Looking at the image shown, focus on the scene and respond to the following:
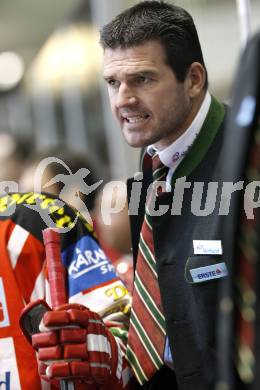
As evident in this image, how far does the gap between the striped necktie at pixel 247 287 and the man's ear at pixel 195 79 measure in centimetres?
90

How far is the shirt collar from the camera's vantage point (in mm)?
1912

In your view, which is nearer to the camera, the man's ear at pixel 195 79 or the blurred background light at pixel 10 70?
the man's ear at pixel 195 79


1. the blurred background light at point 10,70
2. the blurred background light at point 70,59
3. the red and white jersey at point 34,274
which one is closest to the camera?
the red and white jersey at point 34,274

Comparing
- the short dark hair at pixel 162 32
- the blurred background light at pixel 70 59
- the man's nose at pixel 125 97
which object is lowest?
the blurred background light at pixel 70 59

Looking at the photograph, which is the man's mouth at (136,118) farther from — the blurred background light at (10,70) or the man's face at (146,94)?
the blurred background light at (10,70)

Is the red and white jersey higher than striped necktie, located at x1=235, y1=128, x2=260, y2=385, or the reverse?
striped necktie, located at x1=235, y1=128, x2=260, y2=385

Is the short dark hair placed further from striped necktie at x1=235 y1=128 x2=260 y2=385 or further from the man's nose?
striped necktie at x1=235 y1=128 x2=260 y2=385

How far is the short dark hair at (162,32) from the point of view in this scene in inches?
74.5

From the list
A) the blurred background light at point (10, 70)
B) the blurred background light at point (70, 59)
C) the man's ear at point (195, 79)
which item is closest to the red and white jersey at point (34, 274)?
the man's ear at point (195, 79)

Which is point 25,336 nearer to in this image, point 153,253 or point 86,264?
point 86,264

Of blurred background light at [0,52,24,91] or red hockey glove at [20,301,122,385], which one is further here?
blurred background light at [0,52,24,91]

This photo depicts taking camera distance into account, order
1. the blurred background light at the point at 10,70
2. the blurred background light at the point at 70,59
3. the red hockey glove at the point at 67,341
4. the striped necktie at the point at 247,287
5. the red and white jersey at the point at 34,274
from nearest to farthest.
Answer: the striped necktie at the point at 247,287, the red hockey glove at the point at 67,341, the red and white jersey at the point at 34,274, the blurred background light at the point at 70,59, the blurred background light at the point at 10,70

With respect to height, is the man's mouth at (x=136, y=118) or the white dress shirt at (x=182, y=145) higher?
the man's mouth at (x=136, y=118)

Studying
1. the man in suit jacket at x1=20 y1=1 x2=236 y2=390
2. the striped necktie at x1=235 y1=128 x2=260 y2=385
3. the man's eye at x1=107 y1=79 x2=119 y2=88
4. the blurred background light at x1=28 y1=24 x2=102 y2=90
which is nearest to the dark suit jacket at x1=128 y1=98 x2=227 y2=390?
the man in suit jacket at x1=20 y1=1 x2=236 y2=390
